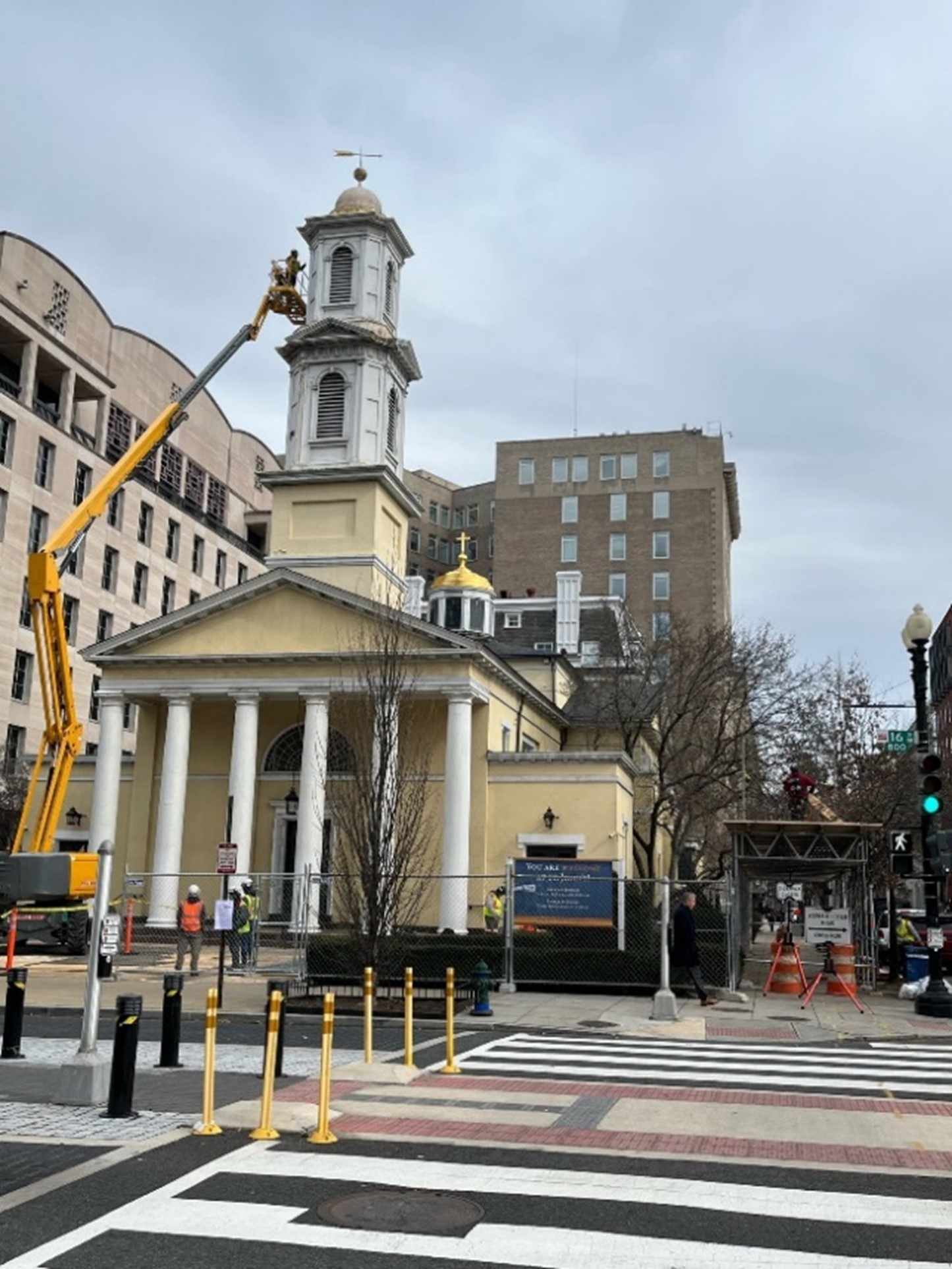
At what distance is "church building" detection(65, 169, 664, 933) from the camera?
121ft

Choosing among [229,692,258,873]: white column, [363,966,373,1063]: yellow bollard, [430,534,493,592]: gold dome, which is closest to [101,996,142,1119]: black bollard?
[363,966,373,1063]: yellow bollard

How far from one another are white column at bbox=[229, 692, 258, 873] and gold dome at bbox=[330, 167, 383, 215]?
19.9m

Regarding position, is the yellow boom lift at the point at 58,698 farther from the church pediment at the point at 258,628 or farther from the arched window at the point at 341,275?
the arched window at the point at 341,275

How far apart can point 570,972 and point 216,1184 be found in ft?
50.4

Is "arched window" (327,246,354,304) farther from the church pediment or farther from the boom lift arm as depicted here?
the boom lift arm

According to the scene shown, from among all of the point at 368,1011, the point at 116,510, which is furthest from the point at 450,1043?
the point at 116,510

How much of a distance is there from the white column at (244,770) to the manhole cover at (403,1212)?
2973 centimetres

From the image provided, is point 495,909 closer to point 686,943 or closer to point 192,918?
point 192,918

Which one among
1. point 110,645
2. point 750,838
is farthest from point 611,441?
point 750,838

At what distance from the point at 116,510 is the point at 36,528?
8.07 m

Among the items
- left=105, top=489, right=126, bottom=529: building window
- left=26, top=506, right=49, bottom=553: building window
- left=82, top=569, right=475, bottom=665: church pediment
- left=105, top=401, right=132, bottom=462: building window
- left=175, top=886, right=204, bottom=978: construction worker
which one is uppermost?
left=105, top=401, right=132, bottom=462: building window

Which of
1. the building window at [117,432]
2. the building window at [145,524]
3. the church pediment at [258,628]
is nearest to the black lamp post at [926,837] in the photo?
the church pediment at [258,628]

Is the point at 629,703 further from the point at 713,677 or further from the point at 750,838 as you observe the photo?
the point at 750,838

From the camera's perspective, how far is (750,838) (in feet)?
85.1
